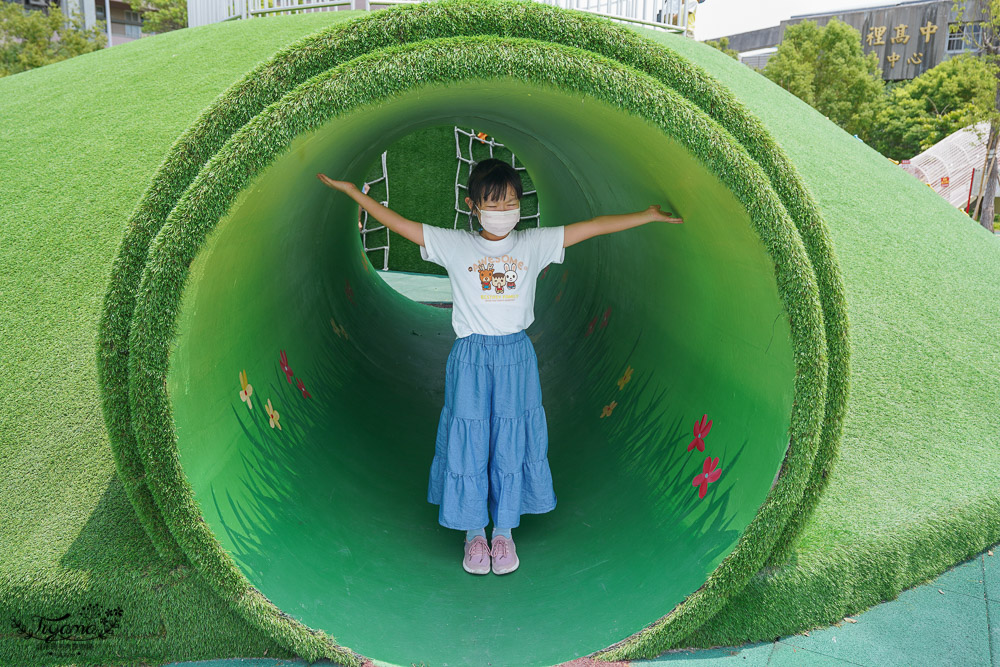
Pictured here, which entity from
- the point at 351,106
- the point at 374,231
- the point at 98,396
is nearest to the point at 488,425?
the point at 351,106

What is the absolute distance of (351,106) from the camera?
2.09 meters

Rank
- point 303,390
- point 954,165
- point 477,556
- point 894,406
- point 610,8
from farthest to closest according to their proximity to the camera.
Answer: point 954,165 < point 610,8 < point 894,406 < point 303,390 < point 477,556

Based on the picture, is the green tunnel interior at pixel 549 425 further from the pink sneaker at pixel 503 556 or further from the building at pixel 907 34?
the building at pixel 907 34

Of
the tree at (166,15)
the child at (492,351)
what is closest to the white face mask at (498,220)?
the child at (492,351)

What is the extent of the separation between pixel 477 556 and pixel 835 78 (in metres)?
27.8

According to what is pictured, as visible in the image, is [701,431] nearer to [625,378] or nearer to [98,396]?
[625,378]

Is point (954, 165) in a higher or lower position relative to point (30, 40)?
lower

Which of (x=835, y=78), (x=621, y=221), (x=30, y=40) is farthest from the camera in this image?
(x=835, y=78)

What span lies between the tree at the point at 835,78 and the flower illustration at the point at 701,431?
2564cm

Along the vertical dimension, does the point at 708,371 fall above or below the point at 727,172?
below

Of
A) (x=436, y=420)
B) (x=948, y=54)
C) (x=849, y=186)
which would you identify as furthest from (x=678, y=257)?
(x=948, y=54)

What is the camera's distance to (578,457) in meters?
3.64

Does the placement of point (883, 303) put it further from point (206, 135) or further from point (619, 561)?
point (206, 135)

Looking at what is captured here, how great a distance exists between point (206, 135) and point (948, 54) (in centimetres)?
4199
